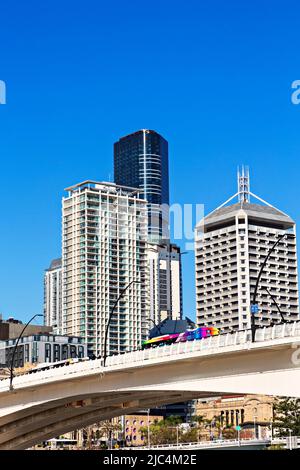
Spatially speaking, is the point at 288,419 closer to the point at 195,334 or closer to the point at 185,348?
the point at 195,334

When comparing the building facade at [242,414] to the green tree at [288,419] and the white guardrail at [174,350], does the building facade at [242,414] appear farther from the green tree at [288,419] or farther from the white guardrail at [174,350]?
the white guardrail at [174,350]

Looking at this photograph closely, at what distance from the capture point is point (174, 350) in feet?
212

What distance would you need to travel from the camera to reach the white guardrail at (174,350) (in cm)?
5460

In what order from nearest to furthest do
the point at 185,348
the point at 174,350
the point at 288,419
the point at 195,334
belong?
the point at 185,348
the point at 174,350
the point at 195,334
the point at 288,419

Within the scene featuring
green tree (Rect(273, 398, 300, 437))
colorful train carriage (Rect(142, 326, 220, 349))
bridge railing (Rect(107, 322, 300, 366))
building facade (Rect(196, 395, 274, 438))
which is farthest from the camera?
building facade (Rect(196, 395, 274, 438))

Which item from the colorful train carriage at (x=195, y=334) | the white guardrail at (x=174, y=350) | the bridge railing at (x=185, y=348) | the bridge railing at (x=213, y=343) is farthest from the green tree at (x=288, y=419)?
the bridge railing at (x=213, y=343)

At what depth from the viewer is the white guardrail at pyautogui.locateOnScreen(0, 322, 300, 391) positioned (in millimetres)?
54600

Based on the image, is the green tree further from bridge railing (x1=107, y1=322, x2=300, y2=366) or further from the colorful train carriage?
bridge railing (x1=107, y1=322, x2=300, y2=366)

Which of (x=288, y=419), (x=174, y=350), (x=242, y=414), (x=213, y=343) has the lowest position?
(x=242, y=414)

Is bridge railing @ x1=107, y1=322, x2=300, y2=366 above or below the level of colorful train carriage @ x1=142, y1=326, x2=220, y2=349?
below

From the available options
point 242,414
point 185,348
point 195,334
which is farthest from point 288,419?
point 185,348

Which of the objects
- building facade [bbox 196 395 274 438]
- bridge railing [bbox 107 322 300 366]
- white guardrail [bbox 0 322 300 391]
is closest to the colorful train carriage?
bridge railing [bbox 107 322 300 366]

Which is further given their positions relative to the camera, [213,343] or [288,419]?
[288,419]
